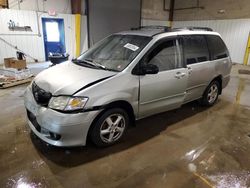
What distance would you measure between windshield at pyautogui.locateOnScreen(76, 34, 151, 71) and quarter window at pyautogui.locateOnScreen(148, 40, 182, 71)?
198mm

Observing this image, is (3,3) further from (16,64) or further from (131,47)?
Answer: (131,47)

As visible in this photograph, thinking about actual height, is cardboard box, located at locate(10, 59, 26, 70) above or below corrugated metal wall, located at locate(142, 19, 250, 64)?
below

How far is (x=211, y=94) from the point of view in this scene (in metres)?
4.04

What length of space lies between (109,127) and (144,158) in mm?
579

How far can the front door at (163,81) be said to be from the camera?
8.84 ft

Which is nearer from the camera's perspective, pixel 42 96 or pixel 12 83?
pixel 42 96

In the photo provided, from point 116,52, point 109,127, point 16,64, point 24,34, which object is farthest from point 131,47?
point 24,34

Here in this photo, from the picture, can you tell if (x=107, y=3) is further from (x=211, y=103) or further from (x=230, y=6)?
(x=211, y=103)

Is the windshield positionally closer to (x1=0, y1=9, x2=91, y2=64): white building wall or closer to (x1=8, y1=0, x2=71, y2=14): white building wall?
(x1=0, y1=9, x2=91, y2=64): white building wall

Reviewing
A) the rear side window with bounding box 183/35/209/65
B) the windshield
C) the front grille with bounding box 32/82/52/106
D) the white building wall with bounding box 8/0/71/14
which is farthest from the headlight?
the white building wall with bounding box 8/0/71/14

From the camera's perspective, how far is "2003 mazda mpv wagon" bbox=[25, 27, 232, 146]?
2.18 metres

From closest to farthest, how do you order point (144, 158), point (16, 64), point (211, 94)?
point (144, 158)
point (211, 94)
point (16, 64)

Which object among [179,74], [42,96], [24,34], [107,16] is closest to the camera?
[42,96]

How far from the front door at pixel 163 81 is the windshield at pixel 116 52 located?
21 centimetres
